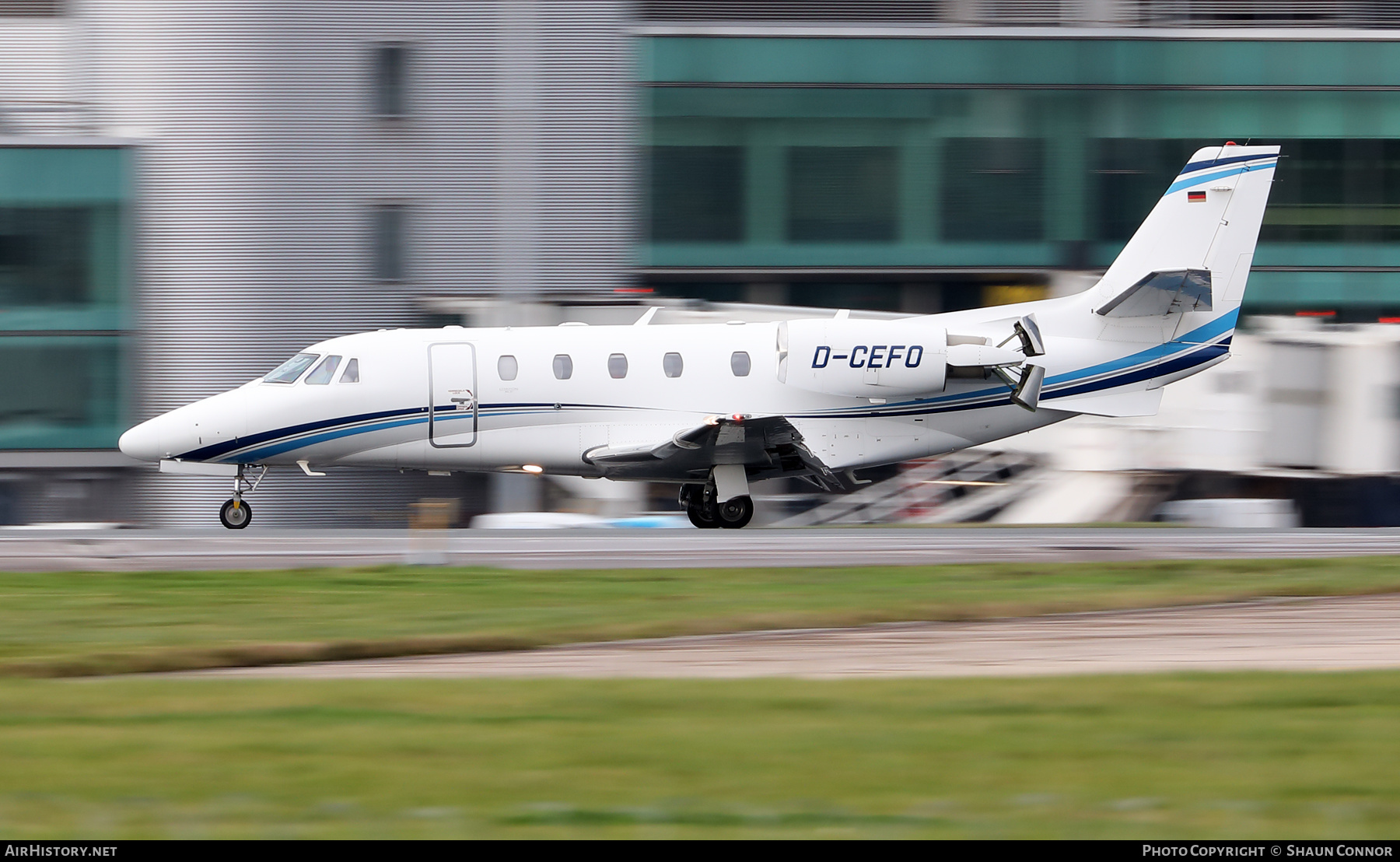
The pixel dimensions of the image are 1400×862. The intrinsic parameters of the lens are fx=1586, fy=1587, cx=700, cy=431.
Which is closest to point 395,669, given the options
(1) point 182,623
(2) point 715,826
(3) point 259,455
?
(1) point 182,623

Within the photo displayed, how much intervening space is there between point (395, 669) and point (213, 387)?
2069 centimetres

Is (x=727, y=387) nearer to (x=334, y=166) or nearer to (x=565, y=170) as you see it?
(x=565, y=170)

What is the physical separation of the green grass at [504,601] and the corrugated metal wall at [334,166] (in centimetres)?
1499

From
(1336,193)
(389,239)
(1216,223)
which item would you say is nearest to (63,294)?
(389,239)

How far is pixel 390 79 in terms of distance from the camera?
101ft

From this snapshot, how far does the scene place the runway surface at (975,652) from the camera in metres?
10.8

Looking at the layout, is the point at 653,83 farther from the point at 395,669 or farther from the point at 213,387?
the point at 395,669

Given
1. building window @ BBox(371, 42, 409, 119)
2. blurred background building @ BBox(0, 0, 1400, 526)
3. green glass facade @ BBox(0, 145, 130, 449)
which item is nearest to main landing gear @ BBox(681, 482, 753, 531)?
blurred background building @ BBox(0, 0, 1400, 526)

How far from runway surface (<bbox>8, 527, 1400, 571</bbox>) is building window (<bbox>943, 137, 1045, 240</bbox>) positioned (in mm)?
10261

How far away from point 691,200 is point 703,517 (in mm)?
10296

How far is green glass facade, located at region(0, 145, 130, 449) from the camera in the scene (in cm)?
2956

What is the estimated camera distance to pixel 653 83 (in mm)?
30359

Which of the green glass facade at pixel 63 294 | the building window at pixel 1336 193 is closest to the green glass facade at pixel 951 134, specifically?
the building window at pixel 1336 193

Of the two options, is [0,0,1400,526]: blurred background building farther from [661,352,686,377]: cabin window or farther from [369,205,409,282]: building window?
[661,352,686,377]: cabin window
